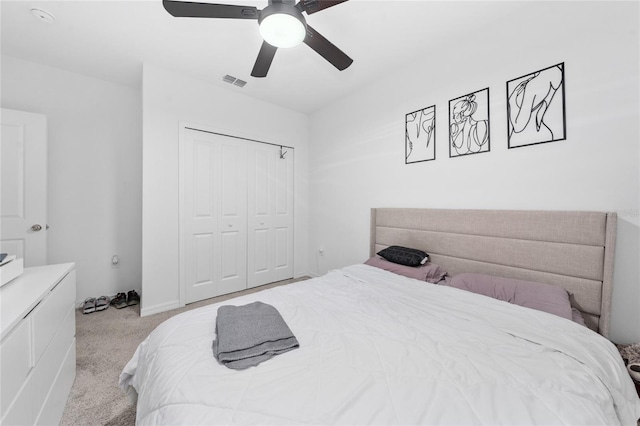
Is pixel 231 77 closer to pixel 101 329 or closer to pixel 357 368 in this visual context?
pixel 101 329

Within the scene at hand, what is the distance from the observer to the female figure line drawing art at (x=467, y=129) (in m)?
2.12

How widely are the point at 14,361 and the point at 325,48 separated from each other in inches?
85.2

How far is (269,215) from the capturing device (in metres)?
3.66

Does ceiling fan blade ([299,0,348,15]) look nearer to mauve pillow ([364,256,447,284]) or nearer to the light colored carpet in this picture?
mauve pillow ([364,256,447,284])

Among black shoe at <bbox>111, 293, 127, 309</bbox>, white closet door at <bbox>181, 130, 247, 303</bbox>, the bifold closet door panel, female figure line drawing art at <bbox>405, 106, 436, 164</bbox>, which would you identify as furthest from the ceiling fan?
black shoe at <bbox>111, 293, 127, 309</bbox>

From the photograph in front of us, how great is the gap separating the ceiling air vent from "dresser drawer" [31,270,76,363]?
2416mm

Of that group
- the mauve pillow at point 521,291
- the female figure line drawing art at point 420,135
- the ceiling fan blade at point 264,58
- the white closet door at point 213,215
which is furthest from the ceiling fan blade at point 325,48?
the white closet door at point 213,215

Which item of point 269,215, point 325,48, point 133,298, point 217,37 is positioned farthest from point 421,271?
point 133,298

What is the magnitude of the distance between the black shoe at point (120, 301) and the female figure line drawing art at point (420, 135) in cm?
360

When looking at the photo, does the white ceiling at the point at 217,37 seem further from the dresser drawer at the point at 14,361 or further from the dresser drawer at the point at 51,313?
the dresser drawer at the point at 14,361

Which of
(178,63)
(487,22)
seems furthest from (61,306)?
(487,22)

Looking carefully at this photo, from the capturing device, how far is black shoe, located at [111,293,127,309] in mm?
2840

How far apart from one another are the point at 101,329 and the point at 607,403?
3453 millimetres

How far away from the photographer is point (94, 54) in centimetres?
246
